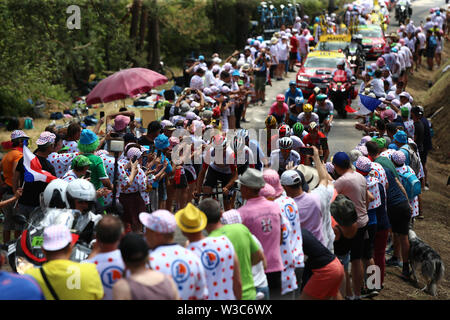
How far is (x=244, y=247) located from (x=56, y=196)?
2.12 m

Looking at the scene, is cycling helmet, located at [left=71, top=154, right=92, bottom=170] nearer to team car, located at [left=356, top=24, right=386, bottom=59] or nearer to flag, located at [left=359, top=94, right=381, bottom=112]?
flag, located at [left=359, top=94, right=381, bottom=112]

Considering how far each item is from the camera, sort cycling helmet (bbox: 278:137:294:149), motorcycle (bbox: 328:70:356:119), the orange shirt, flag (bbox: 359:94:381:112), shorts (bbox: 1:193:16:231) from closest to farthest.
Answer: the orange shirt
shorts (bbox: 1:193:16:231)
cycling helmet (bbox: 278:137:294:149)
flag (bbox: 359:94:381:112)
motorcycle (bbox: 328:70:356:119)

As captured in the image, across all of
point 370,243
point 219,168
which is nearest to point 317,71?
point 219,168

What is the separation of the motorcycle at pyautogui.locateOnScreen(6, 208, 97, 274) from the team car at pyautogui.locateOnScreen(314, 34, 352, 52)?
64.3 feet

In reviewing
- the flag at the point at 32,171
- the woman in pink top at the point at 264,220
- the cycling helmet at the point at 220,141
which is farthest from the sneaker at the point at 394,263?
the flag at the point at 32,171

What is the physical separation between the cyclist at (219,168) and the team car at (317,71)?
11450 millimetres

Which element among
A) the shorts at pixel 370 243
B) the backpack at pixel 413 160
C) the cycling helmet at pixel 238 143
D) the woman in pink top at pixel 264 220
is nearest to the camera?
the woman in pink top at pixel 264 220

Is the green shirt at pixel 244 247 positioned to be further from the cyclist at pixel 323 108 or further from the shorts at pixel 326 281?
the cyclist at pixel 323 108

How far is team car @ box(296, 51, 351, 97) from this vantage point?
21.0 metres

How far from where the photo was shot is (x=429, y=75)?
30438 millimetres

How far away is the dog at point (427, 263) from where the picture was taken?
8.98 m

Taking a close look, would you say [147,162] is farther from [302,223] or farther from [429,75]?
[429,75]

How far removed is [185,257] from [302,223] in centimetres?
207

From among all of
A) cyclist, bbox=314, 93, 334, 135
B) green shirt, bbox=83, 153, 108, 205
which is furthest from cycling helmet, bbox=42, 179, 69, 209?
cyclist, bbox=314, 93, 334, 135
